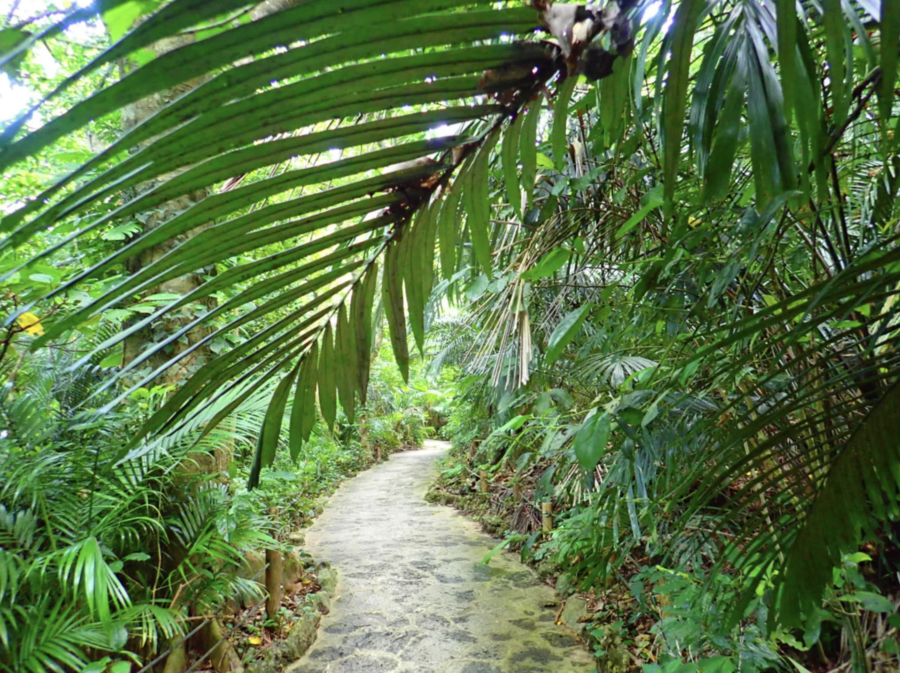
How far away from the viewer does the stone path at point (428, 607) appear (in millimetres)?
2408

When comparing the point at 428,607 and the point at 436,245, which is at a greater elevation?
the point at 436,245

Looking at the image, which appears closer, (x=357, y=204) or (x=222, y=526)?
(x=357, y=204)

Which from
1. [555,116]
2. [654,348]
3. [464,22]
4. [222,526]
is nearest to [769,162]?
[555,116]

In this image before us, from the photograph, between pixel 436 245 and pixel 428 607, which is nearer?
pixel 436 245

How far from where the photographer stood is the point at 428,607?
9.87ft

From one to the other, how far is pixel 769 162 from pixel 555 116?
18 cm

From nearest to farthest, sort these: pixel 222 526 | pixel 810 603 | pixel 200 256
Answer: pixel 200 256, pixel 810 603, pixel 222 526

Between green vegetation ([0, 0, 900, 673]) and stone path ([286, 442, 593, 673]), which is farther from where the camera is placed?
stone path ([286, 442, 593, 673])

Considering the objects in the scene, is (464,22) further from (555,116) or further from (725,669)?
(725,669)

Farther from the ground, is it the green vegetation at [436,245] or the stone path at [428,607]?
the green vegetation at [436,245]

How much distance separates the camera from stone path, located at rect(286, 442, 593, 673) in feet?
7.90

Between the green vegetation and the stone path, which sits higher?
the green vegetation

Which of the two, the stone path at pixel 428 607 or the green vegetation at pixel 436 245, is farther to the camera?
the stone path at pixel 428 607

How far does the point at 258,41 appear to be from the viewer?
0.22 meters
